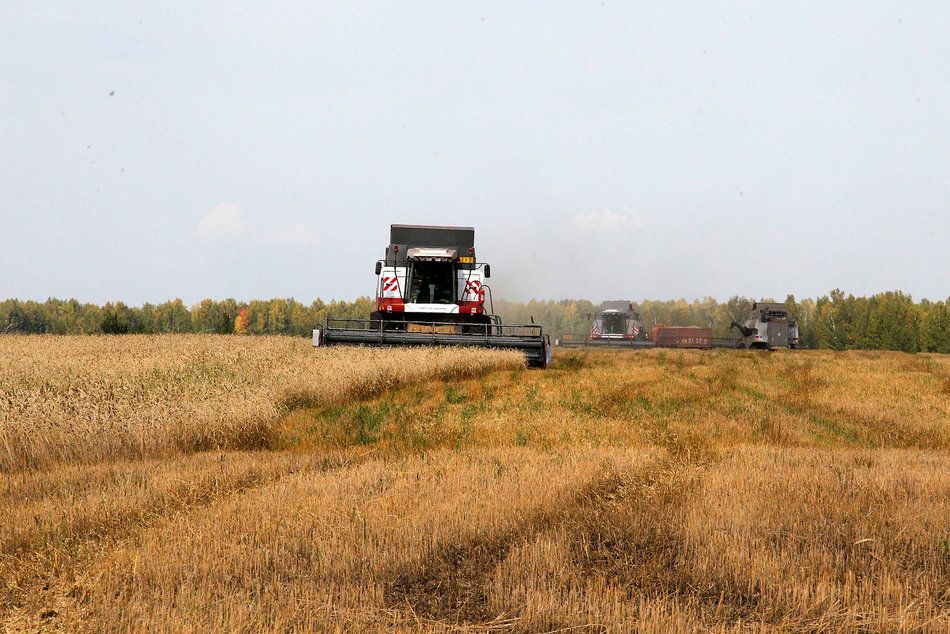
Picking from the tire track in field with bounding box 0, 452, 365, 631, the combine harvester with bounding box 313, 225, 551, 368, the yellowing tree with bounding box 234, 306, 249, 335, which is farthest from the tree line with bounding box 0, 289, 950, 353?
the tire track in field with bounding box 0, 452, 365, 631

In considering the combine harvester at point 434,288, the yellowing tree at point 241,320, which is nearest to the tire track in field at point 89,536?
the combine harvester at point 434,288

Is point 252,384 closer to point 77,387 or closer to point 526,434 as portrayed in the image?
point 77,387

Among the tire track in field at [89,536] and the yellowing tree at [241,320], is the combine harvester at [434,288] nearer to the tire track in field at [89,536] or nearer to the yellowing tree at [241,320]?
the tire track in field at [89,536]

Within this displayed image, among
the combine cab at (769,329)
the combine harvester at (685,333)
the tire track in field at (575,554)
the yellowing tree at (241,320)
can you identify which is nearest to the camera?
the tire track in field at (575,554)

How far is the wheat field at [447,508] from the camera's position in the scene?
4.46m

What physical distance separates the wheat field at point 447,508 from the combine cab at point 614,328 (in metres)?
26.9

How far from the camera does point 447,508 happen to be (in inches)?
249

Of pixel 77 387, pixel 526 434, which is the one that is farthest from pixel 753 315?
pixel 77 387

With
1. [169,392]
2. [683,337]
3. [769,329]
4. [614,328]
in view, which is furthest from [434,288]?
[769,329]

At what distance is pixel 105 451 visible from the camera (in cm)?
973

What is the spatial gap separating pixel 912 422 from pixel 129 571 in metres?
12.9

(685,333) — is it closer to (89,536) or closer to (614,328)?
(614,328)

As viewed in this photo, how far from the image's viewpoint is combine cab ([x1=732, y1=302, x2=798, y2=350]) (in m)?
41.5

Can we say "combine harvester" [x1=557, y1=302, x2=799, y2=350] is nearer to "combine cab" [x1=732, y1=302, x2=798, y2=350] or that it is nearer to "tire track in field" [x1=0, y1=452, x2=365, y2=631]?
"combine cab" [x1=732, y1=302, x2=798, y2=350]
